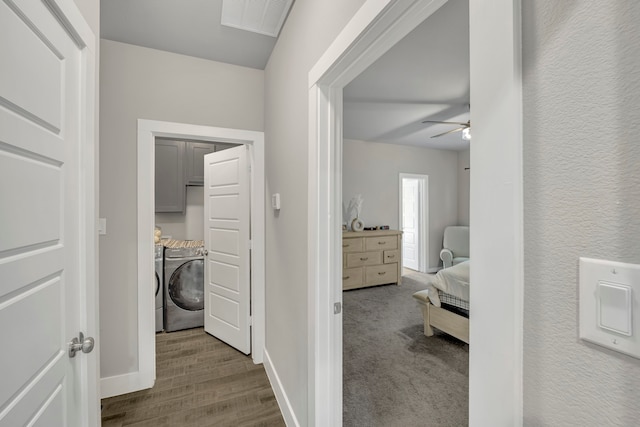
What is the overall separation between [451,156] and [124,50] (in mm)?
5851

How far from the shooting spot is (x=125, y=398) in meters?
1.99

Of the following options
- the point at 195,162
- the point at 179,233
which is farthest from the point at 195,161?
the point at 179,233

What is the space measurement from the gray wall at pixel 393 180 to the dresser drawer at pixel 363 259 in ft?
2.36

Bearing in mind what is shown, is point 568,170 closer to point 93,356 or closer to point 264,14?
point 93,356

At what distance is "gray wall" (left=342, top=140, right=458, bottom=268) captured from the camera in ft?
16.4

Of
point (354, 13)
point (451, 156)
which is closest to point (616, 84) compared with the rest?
point (354, 13)

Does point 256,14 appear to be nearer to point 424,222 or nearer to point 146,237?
point 146,237

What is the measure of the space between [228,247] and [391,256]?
3.00m

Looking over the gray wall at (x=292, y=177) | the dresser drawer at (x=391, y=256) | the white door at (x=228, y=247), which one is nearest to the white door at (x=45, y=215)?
the gray wall at (x=292, y=177)

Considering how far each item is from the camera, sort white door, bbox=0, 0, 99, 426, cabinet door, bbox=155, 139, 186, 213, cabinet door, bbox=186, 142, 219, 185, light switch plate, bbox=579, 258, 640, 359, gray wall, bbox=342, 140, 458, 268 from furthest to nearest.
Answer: gray wall, bbox=342, 140, 458, 268, cabinet door, bbox=186, 142, 219, 185, cabinet door, bbox=155, 139, 186, 213, white door, bbox=0, 0, 99, 426, light switch plate, bbox=579, 258, 640, 359

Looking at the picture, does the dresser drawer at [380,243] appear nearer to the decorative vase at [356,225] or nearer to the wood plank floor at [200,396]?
the decorative vase at [356,225]

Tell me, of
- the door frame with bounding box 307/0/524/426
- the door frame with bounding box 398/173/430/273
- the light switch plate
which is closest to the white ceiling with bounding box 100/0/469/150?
the door frame with bounding box 307/0/524/426

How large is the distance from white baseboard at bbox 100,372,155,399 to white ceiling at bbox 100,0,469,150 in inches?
102

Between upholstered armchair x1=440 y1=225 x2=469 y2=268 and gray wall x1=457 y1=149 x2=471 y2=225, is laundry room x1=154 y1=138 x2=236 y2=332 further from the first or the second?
gray wall x1=457 y1=149 x2=471 y2=225
